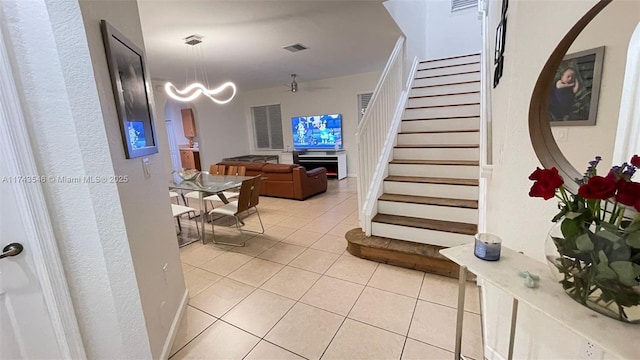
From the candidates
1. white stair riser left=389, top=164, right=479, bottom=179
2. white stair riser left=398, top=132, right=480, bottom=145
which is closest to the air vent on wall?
white stair riser left=398, top=132, right=480, bottom=145

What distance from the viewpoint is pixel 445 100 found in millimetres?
3896

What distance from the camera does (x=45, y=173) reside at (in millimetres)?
1140

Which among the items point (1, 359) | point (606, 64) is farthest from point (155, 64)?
point (606, 64)

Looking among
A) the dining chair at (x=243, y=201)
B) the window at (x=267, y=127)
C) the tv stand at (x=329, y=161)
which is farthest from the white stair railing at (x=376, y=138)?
the window at (x=267, y=127)

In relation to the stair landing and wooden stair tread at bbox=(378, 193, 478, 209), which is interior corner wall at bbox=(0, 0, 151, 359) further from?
wooden stair tread at bbox=(378, 193, 478, 209)

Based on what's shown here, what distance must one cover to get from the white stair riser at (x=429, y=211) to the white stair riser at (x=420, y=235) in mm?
235

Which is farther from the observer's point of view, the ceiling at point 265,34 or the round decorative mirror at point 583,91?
the ceiling at point 265,34

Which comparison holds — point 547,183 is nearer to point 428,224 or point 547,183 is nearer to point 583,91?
point 583,91

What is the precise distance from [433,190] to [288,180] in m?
2.82

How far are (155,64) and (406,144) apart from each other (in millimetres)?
4467

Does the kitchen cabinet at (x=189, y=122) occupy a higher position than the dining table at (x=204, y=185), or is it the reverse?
the kitchen cabinet at (x=189, y=122)

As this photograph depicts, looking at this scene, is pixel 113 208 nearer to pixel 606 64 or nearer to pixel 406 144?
pixel 606 64

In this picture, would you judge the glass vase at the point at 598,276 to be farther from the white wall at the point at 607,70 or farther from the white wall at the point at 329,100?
the white wall at the point at 329,100

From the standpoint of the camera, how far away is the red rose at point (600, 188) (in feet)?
2.06
